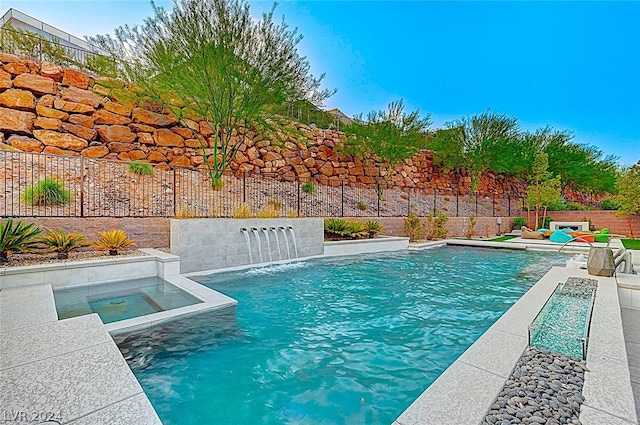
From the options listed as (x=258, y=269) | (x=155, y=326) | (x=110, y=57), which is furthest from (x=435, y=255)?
(x=110, y=57)

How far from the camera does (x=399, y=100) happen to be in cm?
1477

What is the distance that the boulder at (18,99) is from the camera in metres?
8.72

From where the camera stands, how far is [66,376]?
1886 mm

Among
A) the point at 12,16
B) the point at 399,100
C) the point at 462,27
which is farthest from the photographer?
the point at 399,100

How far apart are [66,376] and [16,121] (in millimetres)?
10654

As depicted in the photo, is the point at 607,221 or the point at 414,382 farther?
the point at 607,221

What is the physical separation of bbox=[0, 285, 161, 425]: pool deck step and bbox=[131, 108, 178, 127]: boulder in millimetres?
9587

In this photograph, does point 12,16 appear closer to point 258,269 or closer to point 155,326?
point 258,269

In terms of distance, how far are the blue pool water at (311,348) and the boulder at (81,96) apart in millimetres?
8713

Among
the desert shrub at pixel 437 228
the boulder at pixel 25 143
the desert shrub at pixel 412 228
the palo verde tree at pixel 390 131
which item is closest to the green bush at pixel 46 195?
the boulder at pixel 25 143

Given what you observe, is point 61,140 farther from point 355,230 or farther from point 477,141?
point 477,141

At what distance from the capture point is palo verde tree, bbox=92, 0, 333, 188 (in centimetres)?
848

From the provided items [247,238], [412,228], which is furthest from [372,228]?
[247,238]

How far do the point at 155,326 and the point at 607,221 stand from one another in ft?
71.1
